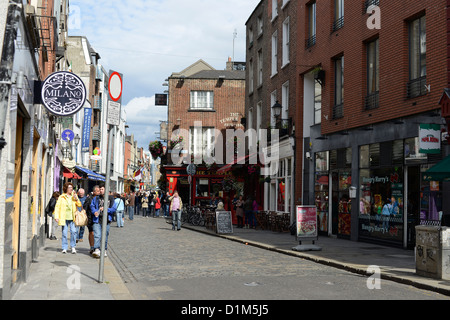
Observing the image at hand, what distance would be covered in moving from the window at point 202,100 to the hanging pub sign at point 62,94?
120 ft

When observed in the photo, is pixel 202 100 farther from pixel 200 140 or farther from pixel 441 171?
pixel 441 171

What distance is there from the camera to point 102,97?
59.8m

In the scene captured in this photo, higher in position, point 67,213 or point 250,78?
point 250,78

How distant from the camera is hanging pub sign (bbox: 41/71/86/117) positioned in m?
10.2

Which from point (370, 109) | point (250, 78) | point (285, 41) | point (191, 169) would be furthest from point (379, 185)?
point (250, 78)

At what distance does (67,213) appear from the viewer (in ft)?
50.0

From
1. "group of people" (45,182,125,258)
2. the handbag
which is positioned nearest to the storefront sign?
"group of people" (45,182,125,258)

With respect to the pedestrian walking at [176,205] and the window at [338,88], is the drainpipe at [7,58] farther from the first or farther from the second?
the pedestrian walking at [176,205]

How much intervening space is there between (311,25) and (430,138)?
11.2 metres

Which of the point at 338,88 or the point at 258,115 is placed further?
the point at 258,115

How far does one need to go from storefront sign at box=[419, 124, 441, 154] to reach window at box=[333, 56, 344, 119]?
6.34 m

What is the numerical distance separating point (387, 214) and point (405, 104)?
344cm

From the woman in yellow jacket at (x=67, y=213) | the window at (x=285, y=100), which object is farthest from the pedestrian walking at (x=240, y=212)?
the woman in yellow jacket at (x=67, y=213)
